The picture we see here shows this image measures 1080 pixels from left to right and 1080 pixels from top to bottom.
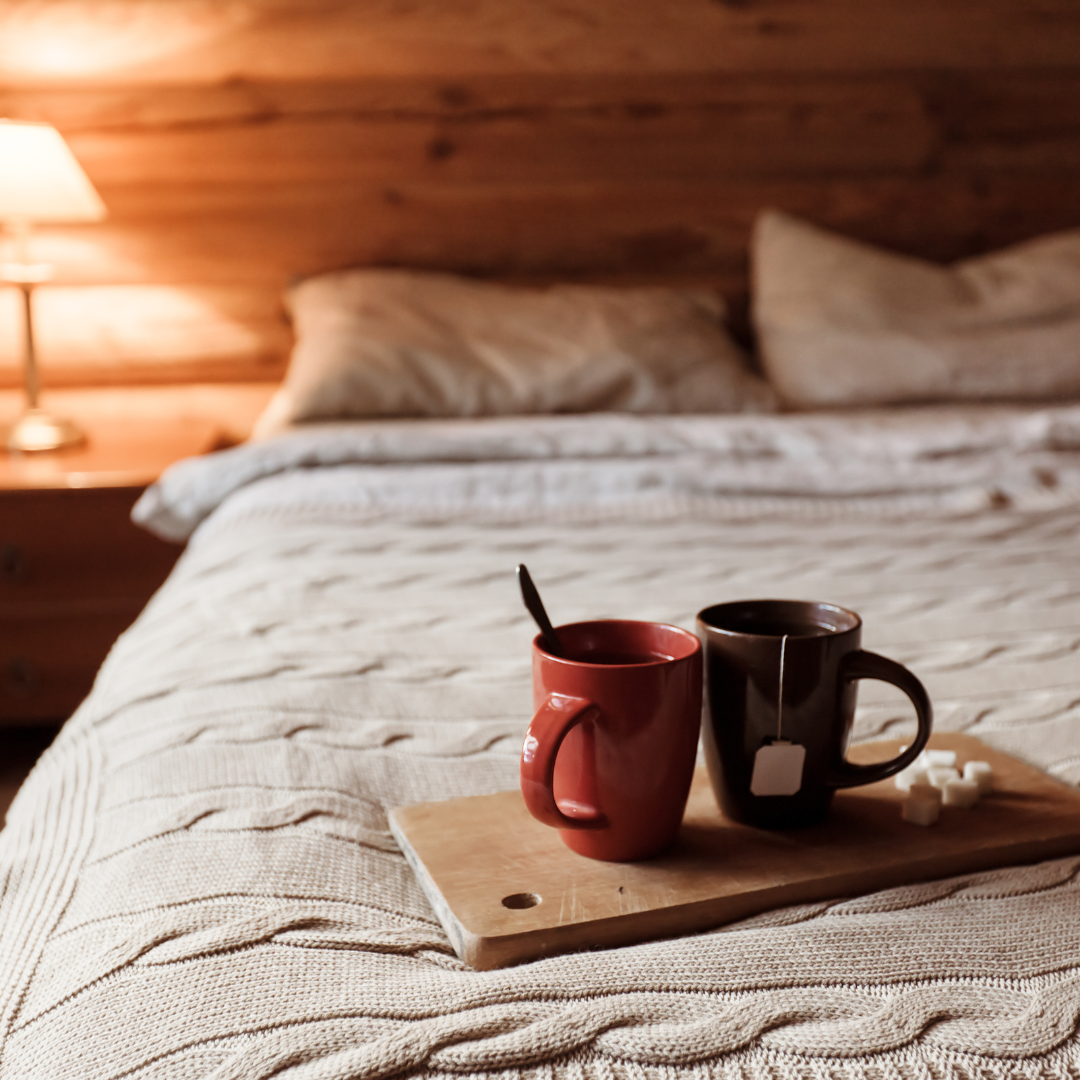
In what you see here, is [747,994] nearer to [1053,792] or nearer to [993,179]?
[1053,792]

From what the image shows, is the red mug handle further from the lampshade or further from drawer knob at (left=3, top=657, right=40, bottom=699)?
the lampshade

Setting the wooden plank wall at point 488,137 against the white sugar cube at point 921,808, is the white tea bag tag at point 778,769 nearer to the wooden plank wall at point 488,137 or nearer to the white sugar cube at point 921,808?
the white sugar cube at point 921,808

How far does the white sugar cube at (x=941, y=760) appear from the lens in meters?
0.60

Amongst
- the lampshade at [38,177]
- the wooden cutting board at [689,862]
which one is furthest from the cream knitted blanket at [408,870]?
the lampshade at [38,177]

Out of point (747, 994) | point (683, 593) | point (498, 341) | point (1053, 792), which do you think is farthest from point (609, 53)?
point (747, 994)

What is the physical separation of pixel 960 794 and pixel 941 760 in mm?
36

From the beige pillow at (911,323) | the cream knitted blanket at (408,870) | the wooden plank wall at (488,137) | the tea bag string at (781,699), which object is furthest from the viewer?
the wooden plank wall at (488,137)

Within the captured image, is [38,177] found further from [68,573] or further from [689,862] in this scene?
[689,862]

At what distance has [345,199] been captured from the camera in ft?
7.27

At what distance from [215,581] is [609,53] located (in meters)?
1.55

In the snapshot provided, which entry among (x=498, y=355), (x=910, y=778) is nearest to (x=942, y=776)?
(x=910, y=778)

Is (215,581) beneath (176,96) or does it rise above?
beneath

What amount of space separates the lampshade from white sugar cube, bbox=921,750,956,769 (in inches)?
70.1

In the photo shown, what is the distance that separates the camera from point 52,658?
1.89 m
